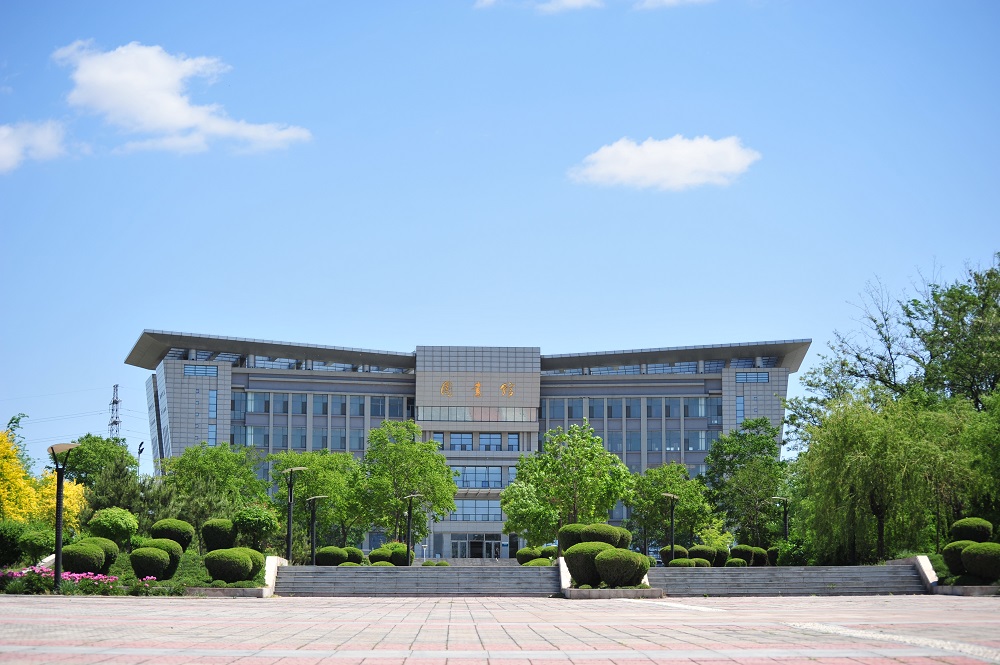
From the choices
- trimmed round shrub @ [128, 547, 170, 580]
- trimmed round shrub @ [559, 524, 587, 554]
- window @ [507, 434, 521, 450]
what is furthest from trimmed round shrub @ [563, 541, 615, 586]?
window @ [507, 434, 521, 450]

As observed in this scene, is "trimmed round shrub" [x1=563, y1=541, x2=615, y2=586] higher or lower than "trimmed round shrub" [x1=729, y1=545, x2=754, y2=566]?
below

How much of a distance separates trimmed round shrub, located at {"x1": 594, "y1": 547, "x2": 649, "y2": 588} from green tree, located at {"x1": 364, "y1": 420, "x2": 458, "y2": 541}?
29475mm

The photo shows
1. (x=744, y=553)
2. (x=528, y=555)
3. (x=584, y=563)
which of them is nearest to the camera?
(x=584, y=563)

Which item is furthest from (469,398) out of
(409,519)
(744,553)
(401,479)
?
(409,519)

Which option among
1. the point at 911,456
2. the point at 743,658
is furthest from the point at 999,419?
the point at 743,658

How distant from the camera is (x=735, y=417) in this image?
99188mm

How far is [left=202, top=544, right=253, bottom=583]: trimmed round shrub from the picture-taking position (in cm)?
3453

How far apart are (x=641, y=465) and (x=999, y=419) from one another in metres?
64.8

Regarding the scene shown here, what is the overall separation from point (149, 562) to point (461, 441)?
6576 cm

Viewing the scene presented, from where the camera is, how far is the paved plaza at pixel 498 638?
10250mm

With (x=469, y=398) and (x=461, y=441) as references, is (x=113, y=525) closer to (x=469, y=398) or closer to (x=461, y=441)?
(x=469, y=398)

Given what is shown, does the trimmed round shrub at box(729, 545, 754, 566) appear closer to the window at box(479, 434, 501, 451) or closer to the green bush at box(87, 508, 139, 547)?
the green bush at box(87, 508, 139, 547)

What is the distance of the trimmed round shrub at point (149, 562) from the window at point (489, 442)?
65451 millimetres

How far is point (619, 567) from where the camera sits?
33.2 meters
